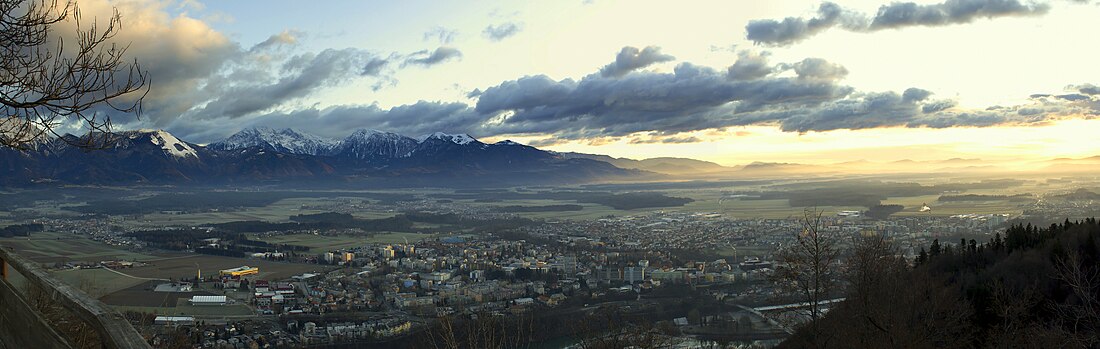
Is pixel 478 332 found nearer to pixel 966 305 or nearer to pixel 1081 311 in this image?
pixel 1081 311

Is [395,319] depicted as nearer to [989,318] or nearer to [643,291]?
[643,291]

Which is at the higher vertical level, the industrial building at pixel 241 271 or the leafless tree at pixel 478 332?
the leafless tree at pixel 478 332

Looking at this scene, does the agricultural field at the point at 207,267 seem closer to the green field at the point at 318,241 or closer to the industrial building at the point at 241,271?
the industrial building at the point at 241,271

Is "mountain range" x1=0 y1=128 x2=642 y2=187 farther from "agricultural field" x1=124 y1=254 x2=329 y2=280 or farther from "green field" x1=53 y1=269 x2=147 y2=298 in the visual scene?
"green field" x1=53 y1=269 x2=147 y2=298

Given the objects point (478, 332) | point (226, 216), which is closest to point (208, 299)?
point (478, 332)

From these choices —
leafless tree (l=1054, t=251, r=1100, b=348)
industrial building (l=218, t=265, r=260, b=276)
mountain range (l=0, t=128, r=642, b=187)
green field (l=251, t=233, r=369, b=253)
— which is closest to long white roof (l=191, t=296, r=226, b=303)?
industrial building (l=218, t=265, r=260, b=276)

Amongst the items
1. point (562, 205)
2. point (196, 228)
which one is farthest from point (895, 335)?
point (562, 205)

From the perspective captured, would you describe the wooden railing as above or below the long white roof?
above

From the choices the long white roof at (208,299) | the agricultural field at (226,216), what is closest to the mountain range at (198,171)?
the agricultural field at (226,216)
